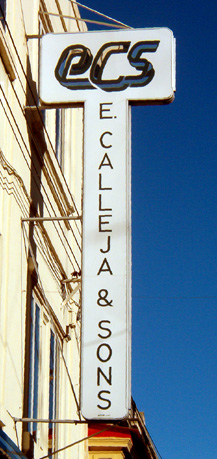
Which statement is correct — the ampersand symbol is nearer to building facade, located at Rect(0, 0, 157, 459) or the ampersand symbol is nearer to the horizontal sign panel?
building facade, located at Rect(0, 0, 157, 459)

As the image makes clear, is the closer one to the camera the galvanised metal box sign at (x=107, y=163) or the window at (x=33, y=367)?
the galvanised metal box sign at (x=107, y=163)

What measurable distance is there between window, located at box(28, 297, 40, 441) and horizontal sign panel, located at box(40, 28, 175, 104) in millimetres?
2527

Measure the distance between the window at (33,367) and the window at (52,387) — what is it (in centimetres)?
102

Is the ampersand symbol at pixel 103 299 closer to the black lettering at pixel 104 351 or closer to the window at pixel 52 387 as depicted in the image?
the black lettering at pixel 104 351

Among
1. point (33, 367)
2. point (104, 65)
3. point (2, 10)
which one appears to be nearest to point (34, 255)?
point (33, 367)

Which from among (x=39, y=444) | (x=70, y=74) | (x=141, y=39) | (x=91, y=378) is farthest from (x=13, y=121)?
(x=39, y=444)

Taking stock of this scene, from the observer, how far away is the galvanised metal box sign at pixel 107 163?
29.4 ft

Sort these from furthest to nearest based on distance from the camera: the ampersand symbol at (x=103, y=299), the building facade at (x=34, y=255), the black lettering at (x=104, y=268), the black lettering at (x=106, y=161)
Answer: the black lettering at (x=106, y=161) < the building facade at (x=34, y=255) < the black lettering at (x=104, y=268) < the ampersand symbol at (x=103, y=299)

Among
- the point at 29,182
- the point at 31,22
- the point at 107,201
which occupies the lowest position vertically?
the point at 107,201

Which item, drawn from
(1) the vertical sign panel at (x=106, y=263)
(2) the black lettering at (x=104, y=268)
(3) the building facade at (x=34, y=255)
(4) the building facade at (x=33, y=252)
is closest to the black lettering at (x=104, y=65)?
(1) the vertical sign panel at (x=106, y=263)

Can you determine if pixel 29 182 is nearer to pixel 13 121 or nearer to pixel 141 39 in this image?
pixel 13 121

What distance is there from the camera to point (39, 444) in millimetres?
10578

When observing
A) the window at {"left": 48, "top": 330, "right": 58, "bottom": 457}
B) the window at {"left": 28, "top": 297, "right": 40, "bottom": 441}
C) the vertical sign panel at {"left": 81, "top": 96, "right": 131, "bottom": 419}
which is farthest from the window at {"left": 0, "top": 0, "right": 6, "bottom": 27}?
the window at {"left": 48, "top": 330, "right": 58, "bottom": 457}

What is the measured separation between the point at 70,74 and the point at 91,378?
3.52m
